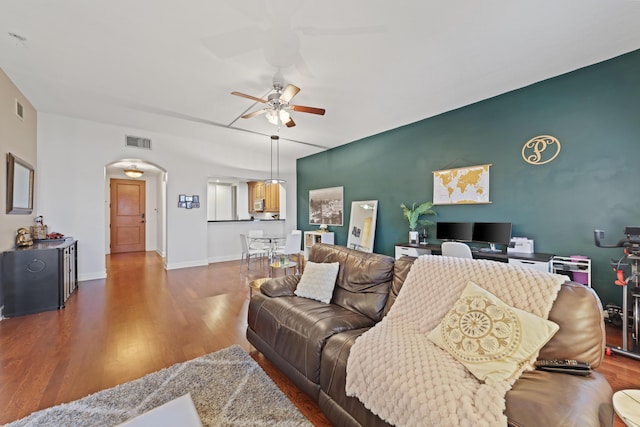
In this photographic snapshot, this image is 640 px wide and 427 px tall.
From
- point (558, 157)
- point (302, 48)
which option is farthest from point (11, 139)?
point (558, 157)

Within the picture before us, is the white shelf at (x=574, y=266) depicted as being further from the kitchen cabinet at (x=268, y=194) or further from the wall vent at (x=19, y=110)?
the wall vent at (x=19, y=110)

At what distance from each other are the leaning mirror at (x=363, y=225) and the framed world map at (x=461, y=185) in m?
1.40

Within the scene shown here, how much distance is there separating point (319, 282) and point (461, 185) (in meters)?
3.11

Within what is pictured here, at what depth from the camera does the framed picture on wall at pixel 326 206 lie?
6.59 m

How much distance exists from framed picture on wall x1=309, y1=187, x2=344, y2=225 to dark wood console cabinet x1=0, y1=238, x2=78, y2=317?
4.96 meters

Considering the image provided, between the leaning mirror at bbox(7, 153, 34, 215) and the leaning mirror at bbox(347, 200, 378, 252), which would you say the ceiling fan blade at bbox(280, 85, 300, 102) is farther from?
the leaning mirror at bbox(7, 153, 34, 215)

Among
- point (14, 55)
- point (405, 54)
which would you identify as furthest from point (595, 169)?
point (14, 55)

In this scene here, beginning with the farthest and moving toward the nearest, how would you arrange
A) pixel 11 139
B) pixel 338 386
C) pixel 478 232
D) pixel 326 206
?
pixel 326 206 → pixel 478 232 → pixel 11 139 → pixel 338 386

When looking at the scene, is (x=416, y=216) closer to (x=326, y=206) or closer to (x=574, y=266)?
(x=574, y=266)

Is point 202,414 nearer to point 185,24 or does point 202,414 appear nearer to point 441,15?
point 185,24

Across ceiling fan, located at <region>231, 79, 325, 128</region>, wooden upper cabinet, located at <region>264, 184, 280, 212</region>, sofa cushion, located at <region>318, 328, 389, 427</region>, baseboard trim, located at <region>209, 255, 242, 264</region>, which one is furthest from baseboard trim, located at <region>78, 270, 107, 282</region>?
sofa cushion, located at <region>318, 328, 389, 427</region>

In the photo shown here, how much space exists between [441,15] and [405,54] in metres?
0.56

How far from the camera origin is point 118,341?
259 centimetres

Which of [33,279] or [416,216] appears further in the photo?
[416,216]
